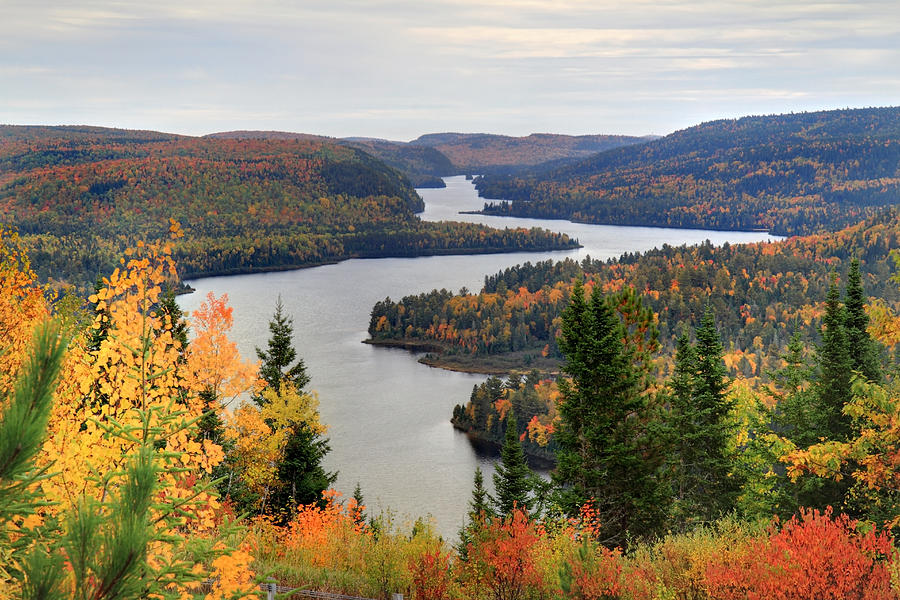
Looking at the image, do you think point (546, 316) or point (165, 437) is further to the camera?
point (546, 316)

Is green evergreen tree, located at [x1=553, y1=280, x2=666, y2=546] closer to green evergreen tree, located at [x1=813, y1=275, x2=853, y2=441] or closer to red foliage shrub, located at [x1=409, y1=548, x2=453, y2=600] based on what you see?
green evergreen tree, located at [x1=813, y1=275, x2=853, y2=441]

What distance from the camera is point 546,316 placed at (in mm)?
138000

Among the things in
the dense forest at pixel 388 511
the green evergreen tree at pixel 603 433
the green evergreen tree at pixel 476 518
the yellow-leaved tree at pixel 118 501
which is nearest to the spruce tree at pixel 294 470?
the dense forest at pixel 388 511

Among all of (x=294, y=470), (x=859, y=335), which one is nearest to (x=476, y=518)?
(x=294, y=470)

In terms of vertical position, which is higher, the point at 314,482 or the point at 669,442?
the point at 669,442

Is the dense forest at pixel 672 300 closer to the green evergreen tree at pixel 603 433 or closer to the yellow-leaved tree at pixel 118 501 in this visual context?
the green evergreen tree at pixel 603 433

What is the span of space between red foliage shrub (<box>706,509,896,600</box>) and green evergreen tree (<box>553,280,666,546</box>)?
1187 cm

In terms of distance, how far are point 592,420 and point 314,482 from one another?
1349cm

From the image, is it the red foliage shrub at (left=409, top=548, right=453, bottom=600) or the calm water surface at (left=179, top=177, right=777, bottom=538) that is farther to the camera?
the calm water surface at (left=179, top=177, right=777, bottom=538)

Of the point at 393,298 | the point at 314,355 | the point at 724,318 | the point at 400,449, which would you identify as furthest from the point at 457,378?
the point at 724,318

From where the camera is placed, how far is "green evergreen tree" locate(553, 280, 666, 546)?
27.2m

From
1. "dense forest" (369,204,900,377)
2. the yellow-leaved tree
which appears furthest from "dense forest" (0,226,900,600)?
"dense forest" (369,204,900,377)

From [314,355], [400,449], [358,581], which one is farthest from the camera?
[314,355]

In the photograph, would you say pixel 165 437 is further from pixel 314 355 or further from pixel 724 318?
pixel 724 318
